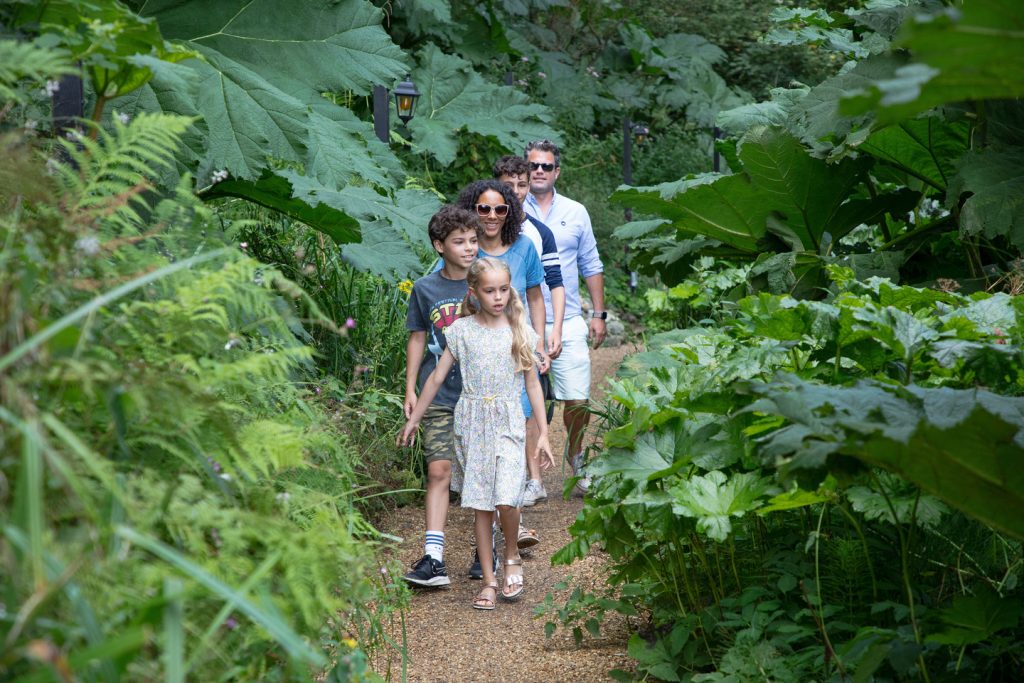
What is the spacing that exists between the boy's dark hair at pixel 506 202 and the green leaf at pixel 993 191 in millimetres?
1960

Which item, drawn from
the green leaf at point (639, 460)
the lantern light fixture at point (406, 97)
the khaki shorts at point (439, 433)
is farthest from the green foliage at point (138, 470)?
the lantern light fixture at point (406, 97)

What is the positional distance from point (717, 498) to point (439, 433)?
84.9 inches

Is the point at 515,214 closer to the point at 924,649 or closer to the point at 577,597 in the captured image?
the point at 577,597

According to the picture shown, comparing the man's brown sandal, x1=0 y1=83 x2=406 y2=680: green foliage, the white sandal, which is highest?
x1=0 y1=83 x2=406 y2=680: green foliage

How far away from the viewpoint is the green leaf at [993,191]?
3.93m

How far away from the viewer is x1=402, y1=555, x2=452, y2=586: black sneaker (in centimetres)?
472

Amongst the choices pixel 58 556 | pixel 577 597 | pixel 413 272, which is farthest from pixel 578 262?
pixel 58 556

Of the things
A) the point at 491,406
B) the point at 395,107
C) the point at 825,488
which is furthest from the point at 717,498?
the point at 395,107

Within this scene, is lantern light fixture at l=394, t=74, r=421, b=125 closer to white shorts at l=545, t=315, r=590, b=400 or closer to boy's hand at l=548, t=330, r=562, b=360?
white shorts at l=545, t=315, r=590, b=400

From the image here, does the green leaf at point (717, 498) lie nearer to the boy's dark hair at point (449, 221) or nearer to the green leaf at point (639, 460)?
the green leaf at point (639, 460)

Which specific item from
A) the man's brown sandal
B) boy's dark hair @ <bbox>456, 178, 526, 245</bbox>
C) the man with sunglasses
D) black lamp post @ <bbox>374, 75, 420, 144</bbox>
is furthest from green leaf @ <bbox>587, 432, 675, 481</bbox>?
black lamp post @ <bbox>374, 75, 420, 144</bbox>

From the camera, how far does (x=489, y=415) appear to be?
→ 15.4 feet

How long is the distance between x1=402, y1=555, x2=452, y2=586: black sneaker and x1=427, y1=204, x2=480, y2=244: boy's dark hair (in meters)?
1.38

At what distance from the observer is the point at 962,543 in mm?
2896
